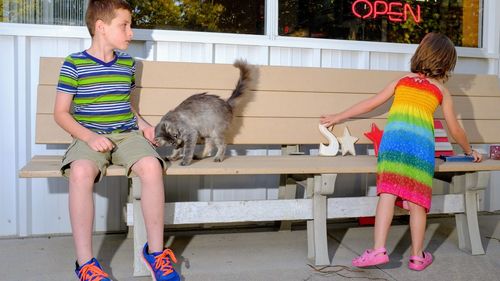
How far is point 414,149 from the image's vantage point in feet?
10.9

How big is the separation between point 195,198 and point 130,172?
1.47m

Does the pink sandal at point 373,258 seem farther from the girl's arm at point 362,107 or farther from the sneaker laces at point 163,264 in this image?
the sneaker laces at point 163,264

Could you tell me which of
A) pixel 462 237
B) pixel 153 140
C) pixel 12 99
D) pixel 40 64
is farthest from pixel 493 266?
pixel 12 99

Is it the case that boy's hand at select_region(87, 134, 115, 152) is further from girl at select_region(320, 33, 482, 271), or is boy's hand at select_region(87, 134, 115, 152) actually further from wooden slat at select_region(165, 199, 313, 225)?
girl at select_region(320, 33, 482, 271)

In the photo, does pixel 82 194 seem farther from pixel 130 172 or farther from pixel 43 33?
pixel 43 33

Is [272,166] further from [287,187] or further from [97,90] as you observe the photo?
[97,90]

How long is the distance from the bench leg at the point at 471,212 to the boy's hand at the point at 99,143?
231 centimetres

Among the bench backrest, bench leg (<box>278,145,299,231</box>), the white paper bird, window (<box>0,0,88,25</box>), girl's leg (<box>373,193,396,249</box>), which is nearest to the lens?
girl's leg (<box>373,193,396,249</box>)

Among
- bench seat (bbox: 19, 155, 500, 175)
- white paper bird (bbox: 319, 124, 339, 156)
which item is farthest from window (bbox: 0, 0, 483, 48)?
bench seat (bbox: 19, 155, 500, 175)

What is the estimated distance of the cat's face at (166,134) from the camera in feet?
10.8

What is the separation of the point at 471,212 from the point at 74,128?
258cm

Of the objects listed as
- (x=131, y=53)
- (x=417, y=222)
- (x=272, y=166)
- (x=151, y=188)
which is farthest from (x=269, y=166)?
(x=131, y=53)

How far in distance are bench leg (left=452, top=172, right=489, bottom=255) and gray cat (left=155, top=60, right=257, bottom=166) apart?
5.19 feet

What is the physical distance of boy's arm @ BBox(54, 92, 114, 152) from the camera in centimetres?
301
